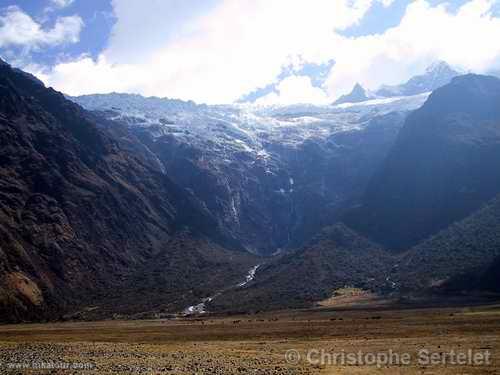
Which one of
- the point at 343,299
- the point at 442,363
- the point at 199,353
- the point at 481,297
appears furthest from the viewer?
the point at 343,299

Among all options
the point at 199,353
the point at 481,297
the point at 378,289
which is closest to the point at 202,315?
the point at 378,289

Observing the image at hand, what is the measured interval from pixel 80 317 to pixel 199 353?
126m

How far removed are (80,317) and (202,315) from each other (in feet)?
134

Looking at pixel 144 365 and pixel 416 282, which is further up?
pixel 144 365

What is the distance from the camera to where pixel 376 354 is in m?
50.9

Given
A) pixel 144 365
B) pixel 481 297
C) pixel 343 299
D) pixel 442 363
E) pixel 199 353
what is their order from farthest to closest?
pixel 343 299 < pixel 481 297 < pixel 199 353 < pixel 144 365 < pixel 442 363

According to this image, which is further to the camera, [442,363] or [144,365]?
[144,365]

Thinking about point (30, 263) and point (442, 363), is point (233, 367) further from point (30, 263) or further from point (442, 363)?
point (30, 263)

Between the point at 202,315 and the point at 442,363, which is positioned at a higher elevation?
the point at 442,363

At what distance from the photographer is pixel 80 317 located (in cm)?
17162

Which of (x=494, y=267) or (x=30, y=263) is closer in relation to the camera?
(x=494, y=267)

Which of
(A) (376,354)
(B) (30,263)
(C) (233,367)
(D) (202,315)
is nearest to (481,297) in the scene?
(D) (202,315)

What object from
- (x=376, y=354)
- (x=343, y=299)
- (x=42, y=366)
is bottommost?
(x=343, y=299)

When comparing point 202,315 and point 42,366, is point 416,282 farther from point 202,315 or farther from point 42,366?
point 42,366
